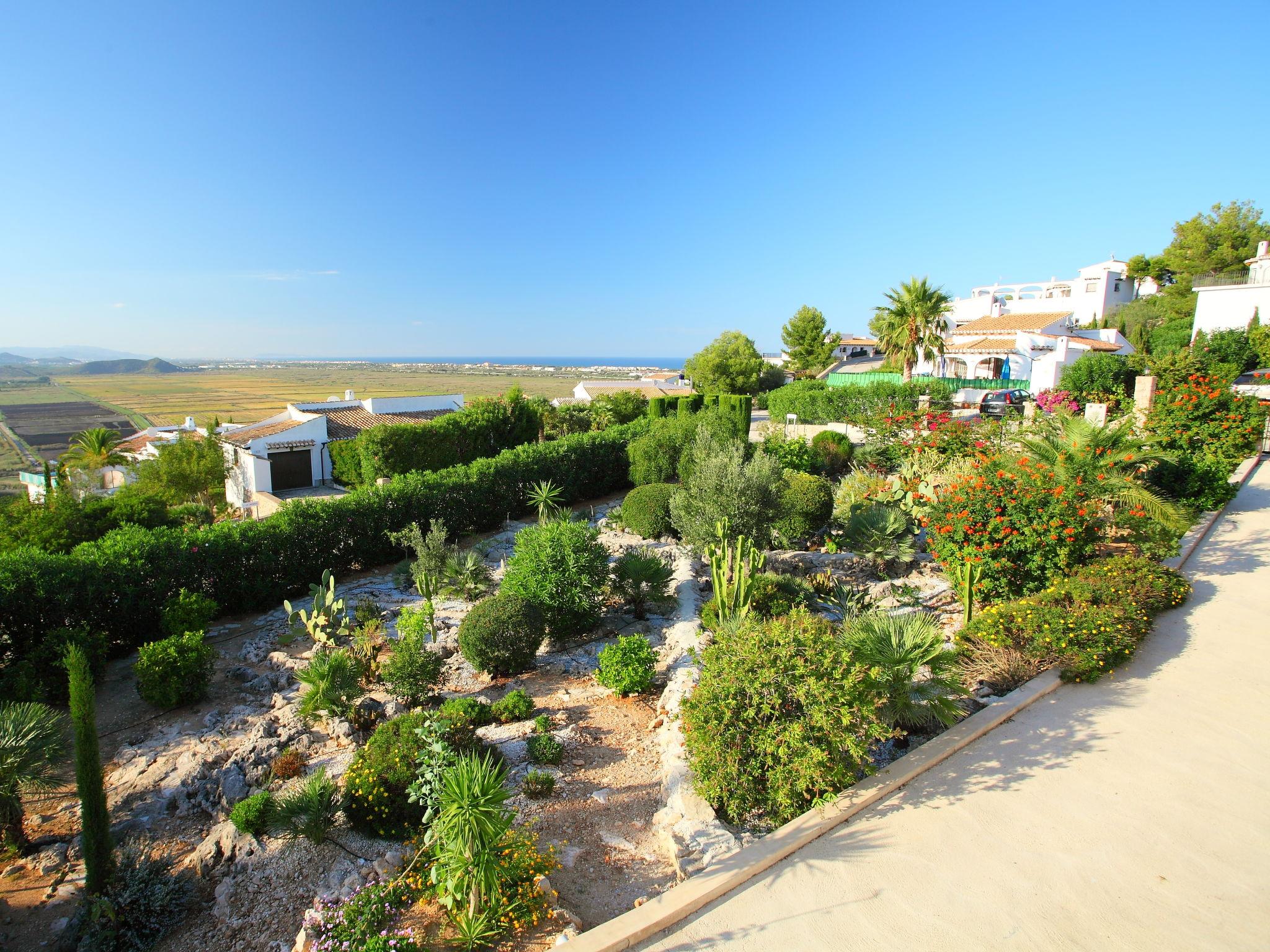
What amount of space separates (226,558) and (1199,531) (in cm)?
1640

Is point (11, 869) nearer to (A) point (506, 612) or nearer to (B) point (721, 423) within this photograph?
(A) point (506, 612)

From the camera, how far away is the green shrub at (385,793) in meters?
4.73

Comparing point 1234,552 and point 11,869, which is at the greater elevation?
point 1234,552

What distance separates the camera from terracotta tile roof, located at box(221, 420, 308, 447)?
32.4 metres

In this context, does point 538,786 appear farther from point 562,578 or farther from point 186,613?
point 186,613

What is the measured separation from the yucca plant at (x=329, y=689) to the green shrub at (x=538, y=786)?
2.39m

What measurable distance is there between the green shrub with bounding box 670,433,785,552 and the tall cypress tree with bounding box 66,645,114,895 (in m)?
7.79

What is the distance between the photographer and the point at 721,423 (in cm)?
1831

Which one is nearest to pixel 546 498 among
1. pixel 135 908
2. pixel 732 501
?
pixel 732 501

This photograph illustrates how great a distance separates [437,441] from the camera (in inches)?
1059

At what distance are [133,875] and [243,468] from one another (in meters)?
32.3

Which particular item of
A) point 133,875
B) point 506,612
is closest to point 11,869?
point 133,875

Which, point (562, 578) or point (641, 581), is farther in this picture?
point (641, 581)

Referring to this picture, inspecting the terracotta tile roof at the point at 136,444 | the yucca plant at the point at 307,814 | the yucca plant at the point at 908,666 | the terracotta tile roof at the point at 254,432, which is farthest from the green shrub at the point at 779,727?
the terracotta tile roof at the point at 136,444
